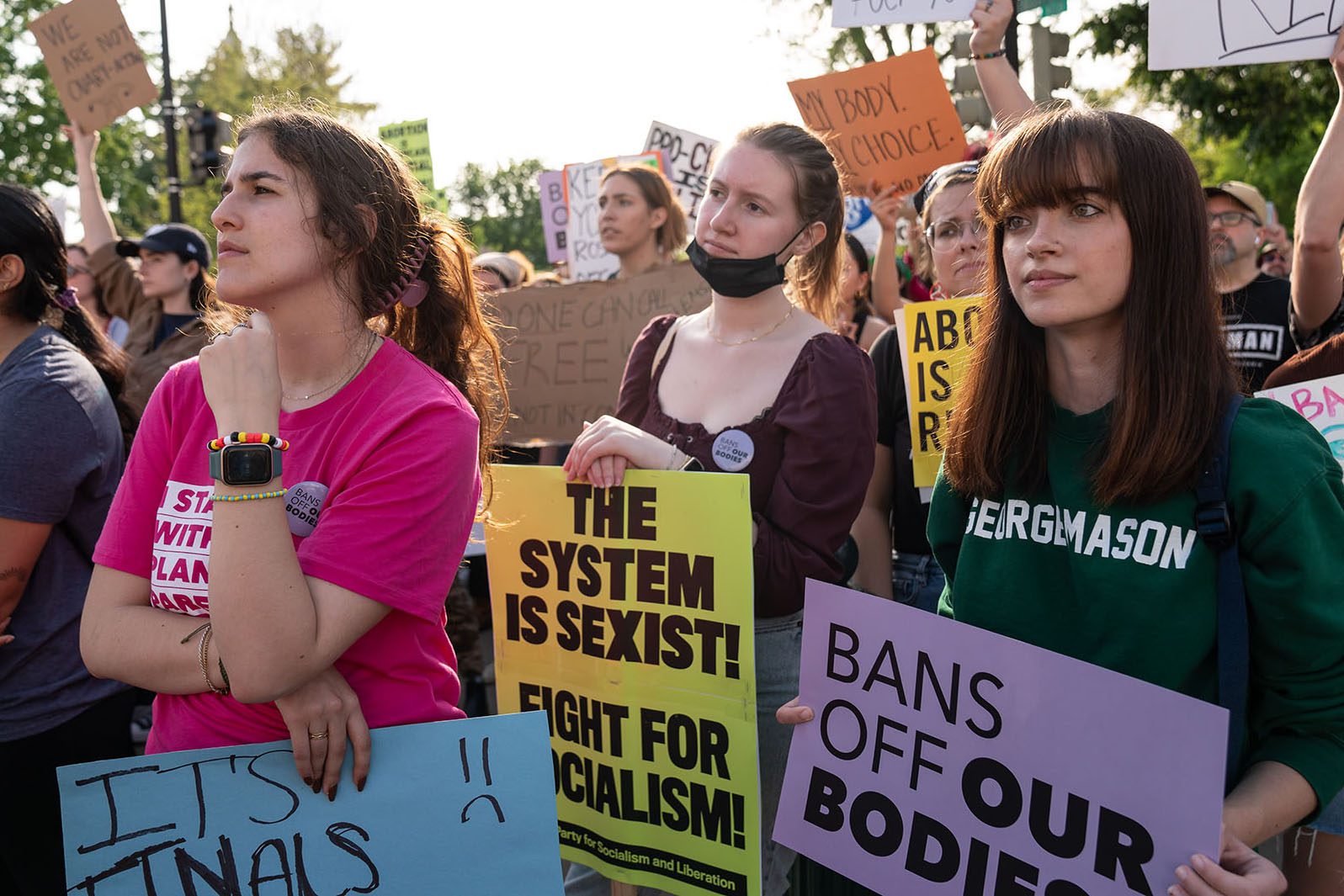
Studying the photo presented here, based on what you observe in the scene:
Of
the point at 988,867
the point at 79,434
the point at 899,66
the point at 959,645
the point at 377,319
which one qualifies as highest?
the point at 899,66

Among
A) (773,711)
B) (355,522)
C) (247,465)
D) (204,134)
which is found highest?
(204,134)

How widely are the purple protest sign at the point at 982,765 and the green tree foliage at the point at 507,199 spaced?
2415 inches

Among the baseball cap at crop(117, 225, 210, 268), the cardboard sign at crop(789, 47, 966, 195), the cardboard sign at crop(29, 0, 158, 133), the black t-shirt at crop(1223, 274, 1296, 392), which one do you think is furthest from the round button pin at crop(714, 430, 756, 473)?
the cardboard sign at crop(29, 0, 158, 133)

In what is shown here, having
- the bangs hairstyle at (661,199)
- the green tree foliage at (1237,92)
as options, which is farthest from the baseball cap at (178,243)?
the green tree foliage at (1237,92)

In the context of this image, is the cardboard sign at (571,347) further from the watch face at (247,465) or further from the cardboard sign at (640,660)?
the watch face at (247,465)

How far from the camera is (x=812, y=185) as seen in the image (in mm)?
2934

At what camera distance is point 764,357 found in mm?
2797

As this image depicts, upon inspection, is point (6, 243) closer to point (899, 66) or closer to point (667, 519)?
point (667, 519)

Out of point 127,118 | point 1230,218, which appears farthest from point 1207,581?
point 127,118

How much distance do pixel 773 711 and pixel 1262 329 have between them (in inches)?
96.2

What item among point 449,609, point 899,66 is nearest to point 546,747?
point 449,609

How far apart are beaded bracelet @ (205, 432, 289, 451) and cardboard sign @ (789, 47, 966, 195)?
3501 millimetres

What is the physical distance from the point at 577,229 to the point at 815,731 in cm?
564

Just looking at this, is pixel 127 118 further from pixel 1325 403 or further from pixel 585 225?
pixel 1325 403
